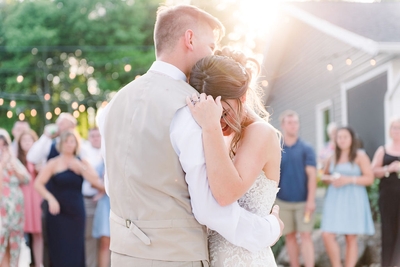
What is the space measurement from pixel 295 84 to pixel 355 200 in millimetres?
7691

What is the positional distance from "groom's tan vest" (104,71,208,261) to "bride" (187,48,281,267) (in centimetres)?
13

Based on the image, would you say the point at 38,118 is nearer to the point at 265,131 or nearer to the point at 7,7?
the point at 7,7

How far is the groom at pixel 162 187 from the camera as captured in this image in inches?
98.2

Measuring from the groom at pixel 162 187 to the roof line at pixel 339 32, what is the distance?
7170 millimetres

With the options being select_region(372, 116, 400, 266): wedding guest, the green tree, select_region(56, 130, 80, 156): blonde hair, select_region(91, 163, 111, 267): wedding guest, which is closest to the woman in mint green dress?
select_region(372, 116, 400, 266): wedding guest

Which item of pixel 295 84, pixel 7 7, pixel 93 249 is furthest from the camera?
pixel 7 7

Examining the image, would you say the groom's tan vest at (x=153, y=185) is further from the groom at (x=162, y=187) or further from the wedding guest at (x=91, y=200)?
the wedding guest at (x=91, y=200)

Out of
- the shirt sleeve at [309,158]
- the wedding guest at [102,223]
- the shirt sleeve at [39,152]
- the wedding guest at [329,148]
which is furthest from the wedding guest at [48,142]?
the wedding guest at [329,148]

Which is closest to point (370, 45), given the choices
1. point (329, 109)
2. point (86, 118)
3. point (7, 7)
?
point (329, 109)

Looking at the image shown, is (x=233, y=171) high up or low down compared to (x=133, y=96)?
down

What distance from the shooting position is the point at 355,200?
772cm

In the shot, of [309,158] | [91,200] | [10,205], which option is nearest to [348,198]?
[309,158]

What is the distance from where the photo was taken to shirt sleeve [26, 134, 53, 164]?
8.08m

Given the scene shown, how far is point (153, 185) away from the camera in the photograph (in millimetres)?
2496
